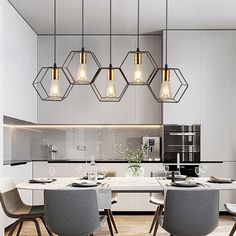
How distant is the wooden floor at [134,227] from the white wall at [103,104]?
4.95 ft

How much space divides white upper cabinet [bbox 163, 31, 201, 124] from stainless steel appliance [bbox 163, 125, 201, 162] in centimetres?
10

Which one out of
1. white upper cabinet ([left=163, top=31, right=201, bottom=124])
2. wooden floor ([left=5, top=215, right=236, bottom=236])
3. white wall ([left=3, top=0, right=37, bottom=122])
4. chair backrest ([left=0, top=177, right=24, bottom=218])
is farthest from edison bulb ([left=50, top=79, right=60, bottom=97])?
white upper cabinet ([left=163, top=31, right=201, bottom=124])

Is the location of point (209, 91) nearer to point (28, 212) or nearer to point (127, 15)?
point (127, 15)

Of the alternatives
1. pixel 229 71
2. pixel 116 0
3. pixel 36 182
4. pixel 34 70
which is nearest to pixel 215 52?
pixel 229 71

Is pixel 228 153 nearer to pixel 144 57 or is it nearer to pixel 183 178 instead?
pixel 144 57

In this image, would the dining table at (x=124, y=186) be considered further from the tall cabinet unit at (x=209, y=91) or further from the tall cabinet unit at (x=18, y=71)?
the tall cabinet unit at (x=209, y=91)

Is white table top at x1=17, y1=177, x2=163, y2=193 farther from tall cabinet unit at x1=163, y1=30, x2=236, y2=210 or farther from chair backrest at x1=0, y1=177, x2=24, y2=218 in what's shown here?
tall cabinet unit at x1=163, y1=30, x2=236, y2=210

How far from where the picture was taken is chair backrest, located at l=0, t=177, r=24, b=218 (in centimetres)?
432

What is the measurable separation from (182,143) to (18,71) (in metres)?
2.60

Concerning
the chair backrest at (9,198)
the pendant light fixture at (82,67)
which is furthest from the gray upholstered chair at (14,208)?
the pendant light fixture at (82,67)

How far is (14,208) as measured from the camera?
4.55 m

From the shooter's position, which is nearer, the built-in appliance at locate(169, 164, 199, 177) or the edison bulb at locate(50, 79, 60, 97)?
the edison bulb at locate(50, 79, 60, 97)

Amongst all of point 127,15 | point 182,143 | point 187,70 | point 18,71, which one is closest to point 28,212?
point 18,71

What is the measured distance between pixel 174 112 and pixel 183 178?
8.08 ft
